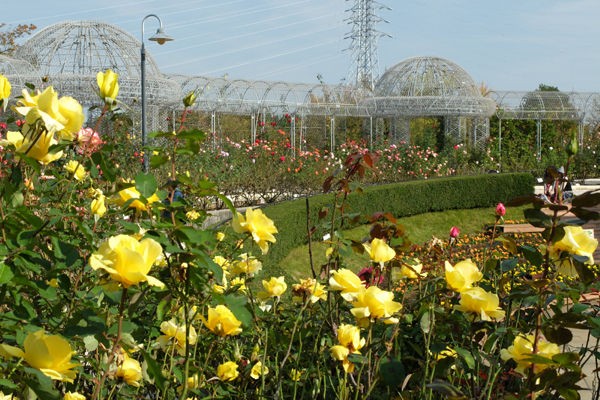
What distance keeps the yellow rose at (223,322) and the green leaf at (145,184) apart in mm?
304

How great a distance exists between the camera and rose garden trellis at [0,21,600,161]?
16.4m

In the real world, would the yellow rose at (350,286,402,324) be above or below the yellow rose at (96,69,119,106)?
below

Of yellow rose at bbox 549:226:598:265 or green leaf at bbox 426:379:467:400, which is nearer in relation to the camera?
green leaf at bbox 426:379:467:400

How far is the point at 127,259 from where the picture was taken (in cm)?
111

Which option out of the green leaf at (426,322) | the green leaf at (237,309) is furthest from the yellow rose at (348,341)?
the green leaf at (237,309)

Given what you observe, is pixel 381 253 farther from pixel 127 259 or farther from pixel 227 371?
pixel 127 259

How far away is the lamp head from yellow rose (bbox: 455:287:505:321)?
30.6 feet

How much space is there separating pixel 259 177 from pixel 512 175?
223 inches

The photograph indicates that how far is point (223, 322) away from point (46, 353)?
0.52m

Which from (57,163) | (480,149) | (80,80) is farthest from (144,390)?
(480,149)

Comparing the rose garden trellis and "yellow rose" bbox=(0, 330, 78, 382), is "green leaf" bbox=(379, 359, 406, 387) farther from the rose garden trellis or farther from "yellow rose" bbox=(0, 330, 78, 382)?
the rose garden trellis

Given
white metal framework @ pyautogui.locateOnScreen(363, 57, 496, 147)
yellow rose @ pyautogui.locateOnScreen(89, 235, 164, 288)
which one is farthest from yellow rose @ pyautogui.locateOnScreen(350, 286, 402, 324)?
white metal framework @ pyautogui.locateOnScreen(363, 57, 496, 147)

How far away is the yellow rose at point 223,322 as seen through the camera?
1547 mm

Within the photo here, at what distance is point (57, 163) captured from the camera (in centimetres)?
434
